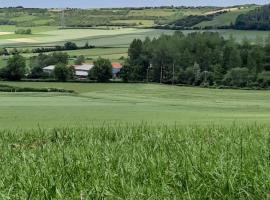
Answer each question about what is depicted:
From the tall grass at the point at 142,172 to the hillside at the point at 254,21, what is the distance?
9236 centimetres

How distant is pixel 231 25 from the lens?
98.4 meters

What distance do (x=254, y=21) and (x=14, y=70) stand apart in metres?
52.4

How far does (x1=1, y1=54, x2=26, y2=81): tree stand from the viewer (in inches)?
2125

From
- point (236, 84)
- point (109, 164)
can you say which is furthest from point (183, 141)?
point (236, 84)

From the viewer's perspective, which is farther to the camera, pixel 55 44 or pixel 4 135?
pixel 55 44

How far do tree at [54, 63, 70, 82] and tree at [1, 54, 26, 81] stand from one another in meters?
3.25

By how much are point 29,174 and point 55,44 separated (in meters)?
78.6

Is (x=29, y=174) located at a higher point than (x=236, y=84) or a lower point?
higher

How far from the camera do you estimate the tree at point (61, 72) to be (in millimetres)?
57625

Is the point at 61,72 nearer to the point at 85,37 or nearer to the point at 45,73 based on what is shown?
the point at 45,73

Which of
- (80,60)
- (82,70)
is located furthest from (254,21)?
(82,70)

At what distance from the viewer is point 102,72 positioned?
57.2m

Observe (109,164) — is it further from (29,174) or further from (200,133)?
(200,133)

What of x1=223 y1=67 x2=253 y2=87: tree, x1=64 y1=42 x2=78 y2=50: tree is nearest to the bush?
x1=223 y1=67 x2=253 y2=87: tree
